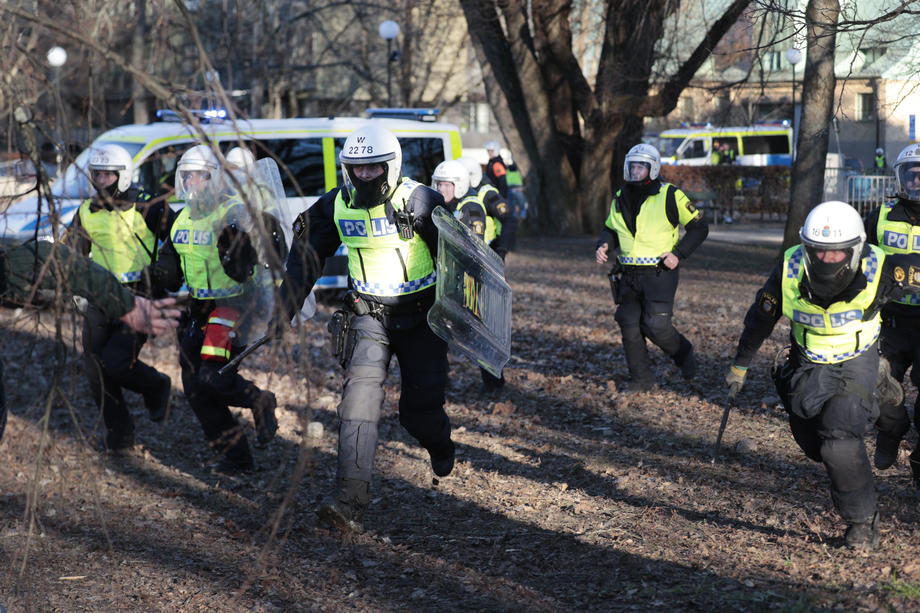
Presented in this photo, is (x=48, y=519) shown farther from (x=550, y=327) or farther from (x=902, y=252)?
(x=550, y=327)

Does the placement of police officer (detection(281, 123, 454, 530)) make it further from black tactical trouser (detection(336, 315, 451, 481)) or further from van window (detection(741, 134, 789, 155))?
van window (detection(741, 134, 789, 155))

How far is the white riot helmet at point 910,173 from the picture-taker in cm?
550

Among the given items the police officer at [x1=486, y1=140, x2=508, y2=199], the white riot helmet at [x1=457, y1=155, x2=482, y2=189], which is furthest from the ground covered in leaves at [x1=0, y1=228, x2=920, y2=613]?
the police officer at [x1=486, y1=140, x2=508, y2=199]

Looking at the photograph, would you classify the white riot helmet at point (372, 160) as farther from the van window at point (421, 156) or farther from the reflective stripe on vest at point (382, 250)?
the van window at point (421, 156)

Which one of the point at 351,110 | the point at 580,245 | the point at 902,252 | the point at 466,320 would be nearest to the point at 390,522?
the point at 466,320

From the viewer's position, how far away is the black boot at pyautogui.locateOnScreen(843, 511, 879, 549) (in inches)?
188

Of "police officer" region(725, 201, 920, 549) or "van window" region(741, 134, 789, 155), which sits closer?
"police officer" region(725, 201, 920, 549)

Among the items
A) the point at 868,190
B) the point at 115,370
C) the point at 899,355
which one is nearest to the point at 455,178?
the point at 115,370

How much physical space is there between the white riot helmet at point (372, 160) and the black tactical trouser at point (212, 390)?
1569mm

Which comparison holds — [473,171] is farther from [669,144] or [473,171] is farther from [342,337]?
[669,144]

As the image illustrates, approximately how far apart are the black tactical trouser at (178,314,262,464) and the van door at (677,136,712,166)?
1047 inches

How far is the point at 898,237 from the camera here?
5605mm

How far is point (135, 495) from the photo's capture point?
6336mm

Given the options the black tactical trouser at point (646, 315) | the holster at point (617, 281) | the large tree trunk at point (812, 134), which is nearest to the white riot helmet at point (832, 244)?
the black tactical trouser at point (646, 315)
